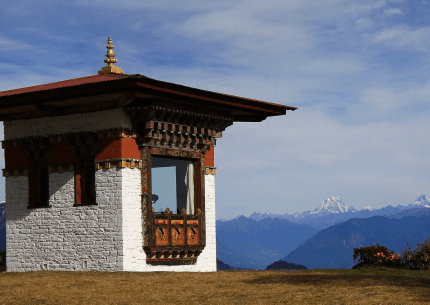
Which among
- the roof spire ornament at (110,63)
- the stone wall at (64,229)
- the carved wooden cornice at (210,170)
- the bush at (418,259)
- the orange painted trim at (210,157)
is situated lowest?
the bush at (418,259)

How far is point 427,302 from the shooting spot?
45.0 feet

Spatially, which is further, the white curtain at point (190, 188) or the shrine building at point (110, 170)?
the white curtain at point (190, 188)

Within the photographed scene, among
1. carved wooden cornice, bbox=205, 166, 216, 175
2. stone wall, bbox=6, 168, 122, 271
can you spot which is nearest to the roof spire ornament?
stone wall, bbox=6, 168, 122, 271

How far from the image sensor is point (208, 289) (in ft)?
53.2

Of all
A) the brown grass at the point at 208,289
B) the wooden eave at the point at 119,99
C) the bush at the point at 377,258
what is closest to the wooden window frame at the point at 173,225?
the wooden eave at the point at 119,99

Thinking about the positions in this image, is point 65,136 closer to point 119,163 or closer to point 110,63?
point 119,163

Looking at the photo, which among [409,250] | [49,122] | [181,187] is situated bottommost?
[409,250]

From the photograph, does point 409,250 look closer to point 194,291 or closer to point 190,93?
point 190,93

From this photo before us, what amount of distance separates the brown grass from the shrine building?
1.95 metres

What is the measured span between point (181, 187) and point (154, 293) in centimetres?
833

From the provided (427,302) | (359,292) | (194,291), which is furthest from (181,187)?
(427,302)

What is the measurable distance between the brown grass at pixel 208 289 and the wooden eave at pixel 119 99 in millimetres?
5130

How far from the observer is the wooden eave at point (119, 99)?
64.5ft

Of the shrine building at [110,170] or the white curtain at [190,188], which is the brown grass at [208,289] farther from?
the white curtain at [190,188]
